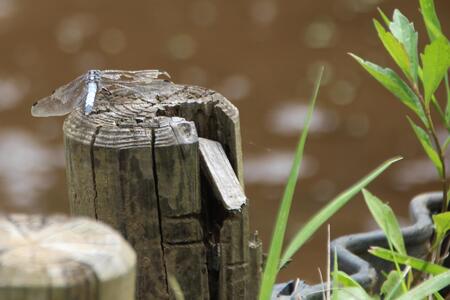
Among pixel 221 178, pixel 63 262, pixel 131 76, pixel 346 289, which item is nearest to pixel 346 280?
pixel 346 289

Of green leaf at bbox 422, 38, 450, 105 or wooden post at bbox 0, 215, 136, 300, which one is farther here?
green leaf at bbox 422, 38, 450, 105

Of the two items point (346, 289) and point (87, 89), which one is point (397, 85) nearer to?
point (346, 289)

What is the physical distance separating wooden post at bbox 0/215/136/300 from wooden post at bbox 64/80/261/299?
605 millimetres

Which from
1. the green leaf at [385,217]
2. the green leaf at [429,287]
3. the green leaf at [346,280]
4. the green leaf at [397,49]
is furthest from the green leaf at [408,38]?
the green leaf at [429,287]

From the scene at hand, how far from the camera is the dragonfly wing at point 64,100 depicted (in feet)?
6.79

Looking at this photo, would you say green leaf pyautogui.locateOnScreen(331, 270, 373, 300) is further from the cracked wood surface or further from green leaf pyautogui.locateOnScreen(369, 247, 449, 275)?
the cracked wood surface

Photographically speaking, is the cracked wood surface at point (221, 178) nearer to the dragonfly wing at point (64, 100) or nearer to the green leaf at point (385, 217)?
the dragonfly wing at point (64, 100)

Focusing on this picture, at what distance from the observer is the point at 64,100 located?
2.15 m

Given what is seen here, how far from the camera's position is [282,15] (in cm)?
764

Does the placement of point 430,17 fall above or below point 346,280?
above

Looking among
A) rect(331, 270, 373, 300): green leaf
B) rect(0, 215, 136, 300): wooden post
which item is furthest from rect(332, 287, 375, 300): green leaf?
rect(0, 215, 136, 300): wooden post

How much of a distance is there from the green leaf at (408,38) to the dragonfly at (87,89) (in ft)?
1.68

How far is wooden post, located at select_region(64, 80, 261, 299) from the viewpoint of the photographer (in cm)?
180

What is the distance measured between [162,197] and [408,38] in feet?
2.40
